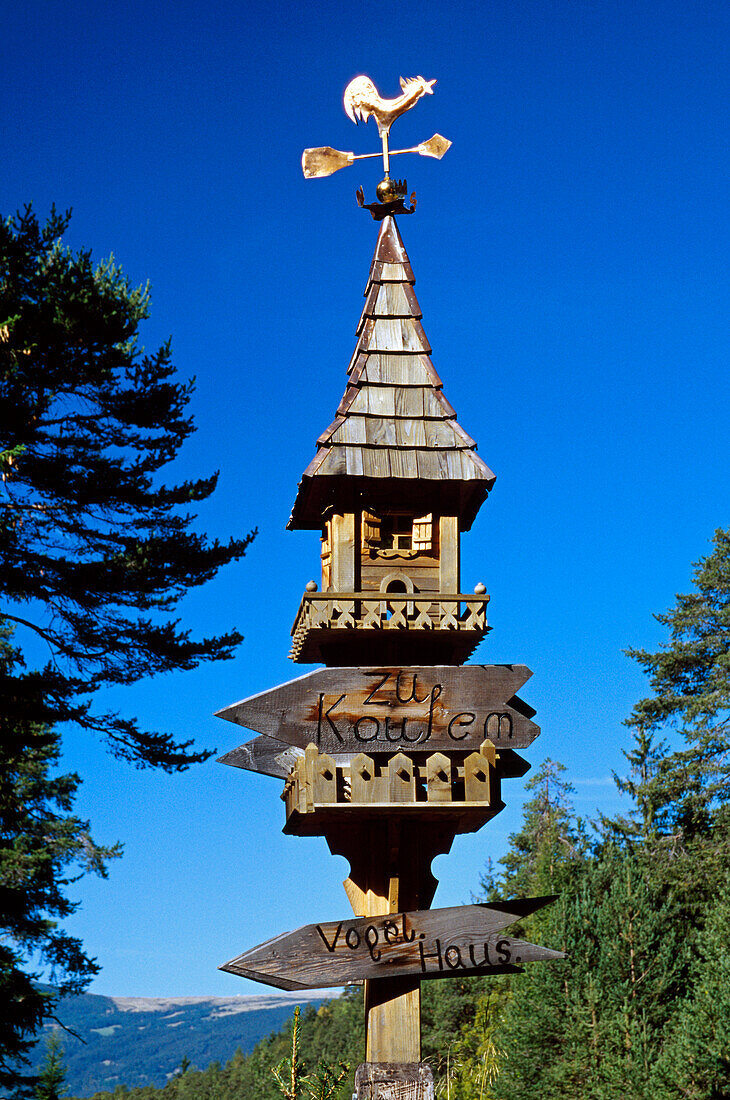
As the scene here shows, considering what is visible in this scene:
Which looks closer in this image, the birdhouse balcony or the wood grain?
the wood grain

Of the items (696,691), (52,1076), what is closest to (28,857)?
(52,1076)

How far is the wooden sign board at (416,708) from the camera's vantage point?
6934 millimetres

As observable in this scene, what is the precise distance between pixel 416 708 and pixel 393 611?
129cm

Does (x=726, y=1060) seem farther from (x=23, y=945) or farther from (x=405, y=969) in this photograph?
(x=405, y=969)

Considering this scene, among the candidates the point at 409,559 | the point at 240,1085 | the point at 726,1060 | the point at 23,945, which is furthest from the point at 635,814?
the point at 240,1085

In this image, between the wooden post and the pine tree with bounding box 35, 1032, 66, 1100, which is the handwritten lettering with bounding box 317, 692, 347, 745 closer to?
the wooden post

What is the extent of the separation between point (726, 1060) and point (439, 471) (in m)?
15.3

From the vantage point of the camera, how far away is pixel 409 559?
30.1ft

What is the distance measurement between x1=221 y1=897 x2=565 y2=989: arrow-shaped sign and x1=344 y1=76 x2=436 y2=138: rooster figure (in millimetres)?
6160

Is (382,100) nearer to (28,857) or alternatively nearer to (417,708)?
(417,708)

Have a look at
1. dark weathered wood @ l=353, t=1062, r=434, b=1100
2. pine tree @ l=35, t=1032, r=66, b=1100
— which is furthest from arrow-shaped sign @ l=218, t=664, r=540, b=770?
pine tree @ l=35, t=1032, r=66, b=1100

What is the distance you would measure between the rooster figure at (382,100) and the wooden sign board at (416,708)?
485 cm

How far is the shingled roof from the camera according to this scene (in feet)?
28.9

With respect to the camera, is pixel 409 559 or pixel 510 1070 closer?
pixel 409 559
